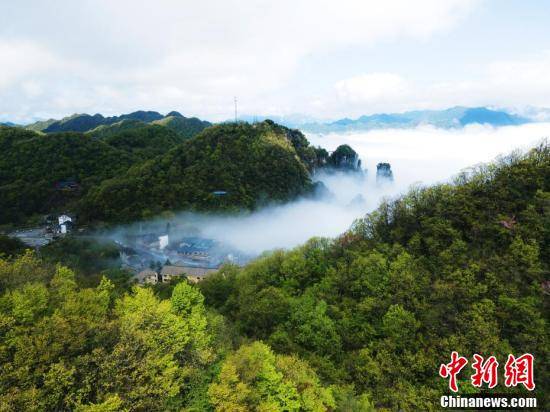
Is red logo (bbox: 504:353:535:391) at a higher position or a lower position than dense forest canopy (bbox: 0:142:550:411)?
lower

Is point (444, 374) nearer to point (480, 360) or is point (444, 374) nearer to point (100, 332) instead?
point (480, 360)

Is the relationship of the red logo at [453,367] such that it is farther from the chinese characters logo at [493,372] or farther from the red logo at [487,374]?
the red logo at [487,374]

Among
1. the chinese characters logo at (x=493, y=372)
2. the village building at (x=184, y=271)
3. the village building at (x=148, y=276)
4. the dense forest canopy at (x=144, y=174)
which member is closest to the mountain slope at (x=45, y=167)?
the dense forest canopy at (x=144, y=174)

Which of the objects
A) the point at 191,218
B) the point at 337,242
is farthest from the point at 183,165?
the point at 337,242


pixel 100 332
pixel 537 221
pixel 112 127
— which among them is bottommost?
pixel 100 332

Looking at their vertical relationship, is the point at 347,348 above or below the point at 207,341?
below

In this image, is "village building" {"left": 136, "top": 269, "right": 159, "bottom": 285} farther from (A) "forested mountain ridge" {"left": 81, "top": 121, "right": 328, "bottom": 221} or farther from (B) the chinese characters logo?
(B) the chinese characters logo

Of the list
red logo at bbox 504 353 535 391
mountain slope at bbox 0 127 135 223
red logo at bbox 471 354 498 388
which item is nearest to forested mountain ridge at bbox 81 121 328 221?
mountain slope at bbox 0 127 135 223

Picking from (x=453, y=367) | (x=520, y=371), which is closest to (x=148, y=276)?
(x=453, y=367)
